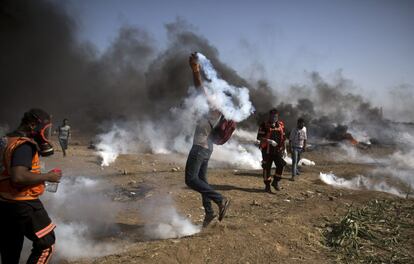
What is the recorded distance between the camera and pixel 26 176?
9.20ft

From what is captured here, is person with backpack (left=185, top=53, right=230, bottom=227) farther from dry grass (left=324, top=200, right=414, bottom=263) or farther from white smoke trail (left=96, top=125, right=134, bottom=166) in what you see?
white smoke trail (left=96, top=125, right=134, bottom=166)

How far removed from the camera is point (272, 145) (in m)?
7.74

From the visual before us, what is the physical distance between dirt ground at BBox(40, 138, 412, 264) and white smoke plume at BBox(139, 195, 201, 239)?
153 millimetres

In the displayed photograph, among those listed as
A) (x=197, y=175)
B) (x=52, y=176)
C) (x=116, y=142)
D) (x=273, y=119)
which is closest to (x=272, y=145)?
(x=273, y=119)

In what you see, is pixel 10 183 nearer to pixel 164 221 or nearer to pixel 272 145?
pixel 164 221

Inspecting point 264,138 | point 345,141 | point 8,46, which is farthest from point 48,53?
point 345,141

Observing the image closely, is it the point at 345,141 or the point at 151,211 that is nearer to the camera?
the point at 151,211

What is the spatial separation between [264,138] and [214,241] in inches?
161

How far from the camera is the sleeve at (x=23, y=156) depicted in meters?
2.81

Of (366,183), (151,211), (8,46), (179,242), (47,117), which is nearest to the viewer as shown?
(47,117)

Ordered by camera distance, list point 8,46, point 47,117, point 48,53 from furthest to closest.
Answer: point 48,53 → point 8,46 → point 47,117

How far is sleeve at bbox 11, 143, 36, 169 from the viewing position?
2811mm

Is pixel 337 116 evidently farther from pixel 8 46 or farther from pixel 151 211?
pixel 151 211

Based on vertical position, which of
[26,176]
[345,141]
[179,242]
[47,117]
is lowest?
[179,242]
